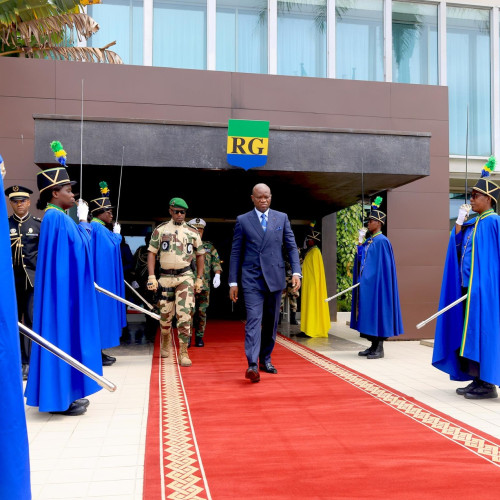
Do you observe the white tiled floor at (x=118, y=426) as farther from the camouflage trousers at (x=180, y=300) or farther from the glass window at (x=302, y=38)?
the glass window at (x=302, y=38)

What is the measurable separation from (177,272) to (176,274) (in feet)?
0.09

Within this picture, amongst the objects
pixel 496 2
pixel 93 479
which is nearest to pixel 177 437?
pixel 93 479

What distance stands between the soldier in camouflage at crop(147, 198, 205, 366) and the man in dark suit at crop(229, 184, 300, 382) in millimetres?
882

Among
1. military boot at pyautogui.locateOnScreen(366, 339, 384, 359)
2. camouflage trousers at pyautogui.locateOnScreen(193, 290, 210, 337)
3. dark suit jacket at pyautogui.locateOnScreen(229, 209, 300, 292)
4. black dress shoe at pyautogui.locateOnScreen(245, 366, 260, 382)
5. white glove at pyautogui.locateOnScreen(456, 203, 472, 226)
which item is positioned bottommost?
military boot at pyautogui.locateOnScreen(366, 339, 384, 359)

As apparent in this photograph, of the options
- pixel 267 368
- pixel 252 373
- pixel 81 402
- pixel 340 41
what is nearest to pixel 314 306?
pixel 267 368

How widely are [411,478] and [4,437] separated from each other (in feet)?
7.18

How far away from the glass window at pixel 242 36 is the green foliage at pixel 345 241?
191 inches

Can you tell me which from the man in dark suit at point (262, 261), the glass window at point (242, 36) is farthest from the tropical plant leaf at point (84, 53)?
the man in dark suit at point (262, 261)

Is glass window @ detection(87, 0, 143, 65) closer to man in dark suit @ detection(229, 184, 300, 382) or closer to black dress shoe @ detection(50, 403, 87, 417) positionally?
man in dark suit @ detection(229, 184, 300, 382)

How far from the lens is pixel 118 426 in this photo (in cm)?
407

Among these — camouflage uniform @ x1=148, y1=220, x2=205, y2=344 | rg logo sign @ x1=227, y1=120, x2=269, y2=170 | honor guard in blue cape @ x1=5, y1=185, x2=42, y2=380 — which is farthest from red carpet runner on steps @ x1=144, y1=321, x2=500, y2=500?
rg logo sign @ x1=227, y1=120, x2=269, y2=170

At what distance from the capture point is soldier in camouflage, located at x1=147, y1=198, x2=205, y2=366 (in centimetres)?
645

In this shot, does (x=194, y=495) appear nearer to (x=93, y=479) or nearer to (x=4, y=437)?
(x=93, y=479)

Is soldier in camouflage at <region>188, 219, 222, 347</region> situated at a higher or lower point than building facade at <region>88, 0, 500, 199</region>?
lower
